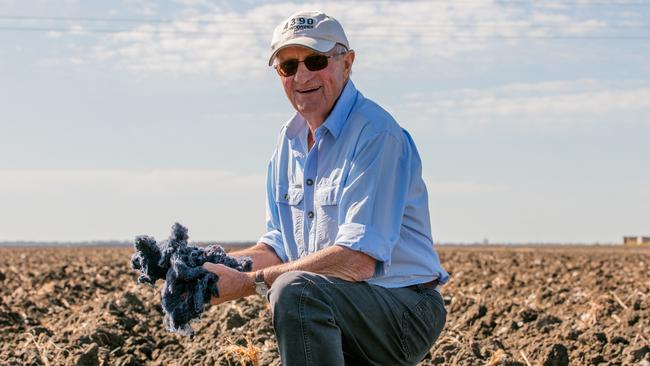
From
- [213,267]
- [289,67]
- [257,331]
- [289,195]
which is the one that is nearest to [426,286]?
Result: [289,195]

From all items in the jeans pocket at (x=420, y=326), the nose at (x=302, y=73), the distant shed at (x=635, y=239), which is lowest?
the jeans pocket at (x=420, y=326)

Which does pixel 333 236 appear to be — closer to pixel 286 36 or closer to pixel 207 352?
pixel 286 36

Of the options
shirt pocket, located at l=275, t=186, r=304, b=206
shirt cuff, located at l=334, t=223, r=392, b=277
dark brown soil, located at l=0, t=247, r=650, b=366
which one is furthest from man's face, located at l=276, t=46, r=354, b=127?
dark brown soil, located at l=0, t=247, r=650, b=366

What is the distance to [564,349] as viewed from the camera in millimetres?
7230

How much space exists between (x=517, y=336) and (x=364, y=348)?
476cm

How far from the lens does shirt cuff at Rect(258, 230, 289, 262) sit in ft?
15.4

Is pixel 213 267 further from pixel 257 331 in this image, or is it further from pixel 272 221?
pixel 257 331

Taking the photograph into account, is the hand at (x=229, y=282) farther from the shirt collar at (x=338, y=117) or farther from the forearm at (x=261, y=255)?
the shirt collar at (x=338, y=117)

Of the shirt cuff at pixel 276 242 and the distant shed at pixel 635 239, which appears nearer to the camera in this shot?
the shirt cuff at pixel 276 242

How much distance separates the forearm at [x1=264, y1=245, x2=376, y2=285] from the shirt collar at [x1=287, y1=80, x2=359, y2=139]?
1.74 ft

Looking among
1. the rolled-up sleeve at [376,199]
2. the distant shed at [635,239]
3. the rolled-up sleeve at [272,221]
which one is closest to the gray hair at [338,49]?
the rolled-up sleeve at [376,199]

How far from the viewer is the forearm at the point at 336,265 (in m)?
3.98

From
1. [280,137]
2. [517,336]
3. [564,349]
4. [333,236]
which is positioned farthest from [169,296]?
[517,336]

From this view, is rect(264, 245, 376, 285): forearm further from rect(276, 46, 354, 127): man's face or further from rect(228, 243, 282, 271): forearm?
rect(276, 46, 354, 127): man's face
